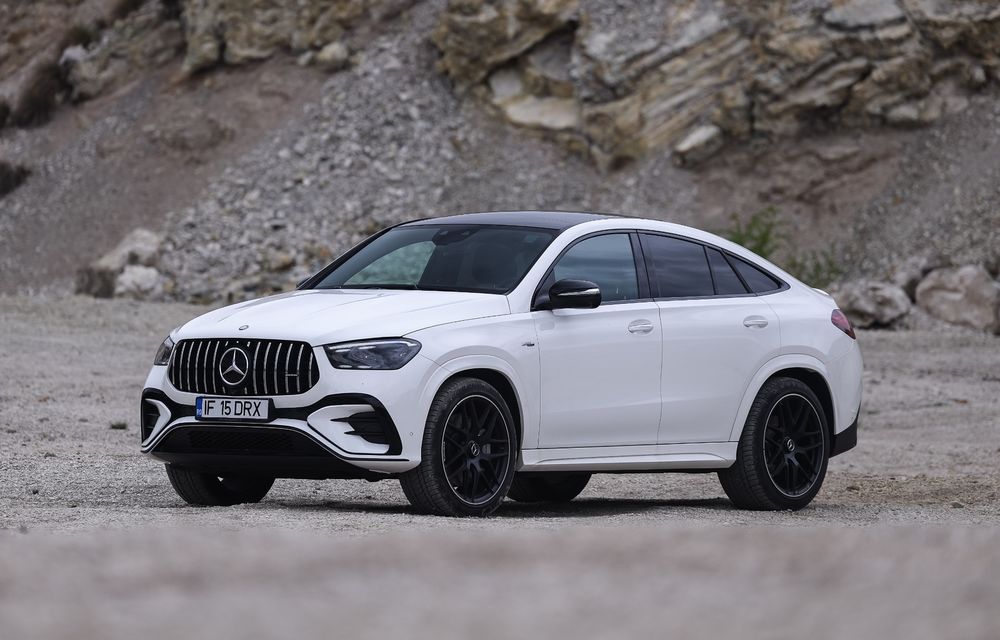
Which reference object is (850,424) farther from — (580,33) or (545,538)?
(580,33)

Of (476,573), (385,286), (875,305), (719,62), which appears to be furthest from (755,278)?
(719,62)

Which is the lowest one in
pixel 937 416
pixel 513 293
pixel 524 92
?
pixel 937 416

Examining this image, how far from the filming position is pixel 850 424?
10172 mm

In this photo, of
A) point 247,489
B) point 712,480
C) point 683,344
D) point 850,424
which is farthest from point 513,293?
point 712,480

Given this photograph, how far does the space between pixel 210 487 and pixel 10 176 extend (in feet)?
99.6

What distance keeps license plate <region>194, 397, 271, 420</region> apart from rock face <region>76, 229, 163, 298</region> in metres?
23.7

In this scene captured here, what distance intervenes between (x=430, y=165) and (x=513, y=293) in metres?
27.0

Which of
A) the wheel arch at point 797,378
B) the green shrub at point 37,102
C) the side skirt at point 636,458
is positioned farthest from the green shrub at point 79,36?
the side skirt at point 636,458

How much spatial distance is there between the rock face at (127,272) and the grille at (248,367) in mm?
23611

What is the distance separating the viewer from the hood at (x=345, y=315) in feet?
25.4

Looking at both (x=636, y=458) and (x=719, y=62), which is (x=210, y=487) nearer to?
(x=636, y=458)

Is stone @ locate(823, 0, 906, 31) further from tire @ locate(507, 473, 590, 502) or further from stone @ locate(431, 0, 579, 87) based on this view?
tire @ locate(507, 473, 590, 502)

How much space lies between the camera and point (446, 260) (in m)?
8.89

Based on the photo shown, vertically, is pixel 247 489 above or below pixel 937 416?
above
